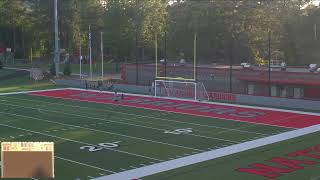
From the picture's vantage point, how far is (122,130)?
23547 mm

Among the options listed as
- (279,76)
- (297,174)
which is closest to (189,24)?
(279,76)

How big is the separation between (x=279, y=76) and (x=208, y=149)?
1881 cm

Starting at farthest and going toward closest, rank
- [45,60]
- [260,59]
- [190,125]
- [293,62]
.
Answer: [45,60] < [293,62] < [260,59] < [190,125]

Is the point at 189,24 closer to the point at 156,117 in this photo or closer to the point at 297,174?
the point at 156,117

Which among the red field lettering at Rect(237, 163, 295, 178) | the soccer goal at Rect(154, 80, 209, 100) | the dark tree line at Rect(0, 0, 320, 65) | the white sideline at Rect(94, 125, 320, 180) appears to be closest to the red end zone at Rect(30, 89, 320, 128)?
the soccer goal at Rect(154, 80, 209, 100)

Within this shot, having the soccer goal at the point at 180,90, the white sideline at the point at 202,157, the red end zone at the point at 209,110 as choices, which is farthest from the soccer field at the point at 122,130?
the soccer goal at the point at 180,90

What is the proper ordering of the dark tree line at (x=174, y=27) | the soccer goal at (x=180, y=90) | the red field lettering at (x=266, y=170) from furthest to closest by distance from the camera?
the dark tree line at (x=174, y=27) → the soccer goal at (x=180, y=90) → the red field lettering at (x=266, y=170)

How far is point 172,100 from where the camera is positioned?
116ft

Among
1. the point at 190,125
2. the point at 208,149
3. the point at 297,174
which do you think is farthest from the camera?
the point at 190,125

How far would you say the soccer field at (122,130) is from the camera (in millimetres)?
17750

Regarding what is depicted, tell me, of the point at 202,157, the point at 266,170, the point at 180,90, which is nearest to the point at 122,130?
the point at 202,157
